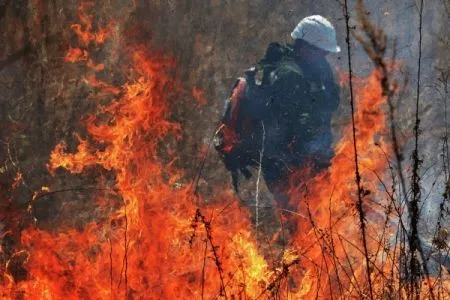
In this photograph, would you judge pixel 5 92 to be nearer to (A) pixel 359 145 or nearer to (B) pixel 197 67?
(B) pixel 197 67

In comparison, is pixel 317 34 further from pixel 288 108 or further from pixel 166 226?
pixel 166 226

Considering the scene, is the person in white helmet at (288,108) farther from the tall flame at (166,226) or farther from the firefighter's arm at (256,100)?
the tall flame at (166,226)

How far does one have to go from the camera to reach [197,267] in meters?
5.92

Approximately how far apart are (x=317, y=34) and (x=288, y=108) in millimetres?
1120

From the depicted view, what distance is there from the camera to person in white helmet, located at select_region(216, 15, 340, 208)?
5672mm

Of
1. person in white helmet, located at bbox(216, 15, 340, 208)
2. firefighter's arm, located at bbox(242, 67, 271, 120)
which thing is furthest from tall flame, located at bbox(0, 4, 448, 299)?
firefighter's arm, located at bbox(242, 67, 271, 120)

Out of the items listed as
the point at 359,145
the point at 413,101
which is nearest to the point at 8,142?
the point at 359,145

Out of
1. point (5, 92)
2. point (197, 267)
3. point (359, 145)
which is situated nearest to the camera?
point (197, 267)

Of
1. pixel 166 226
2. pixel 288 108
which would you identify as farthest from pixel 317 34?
pixel 166 226

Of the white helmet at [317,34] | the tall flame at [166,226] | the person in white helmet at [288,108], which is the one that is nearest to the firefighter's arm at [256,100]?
the person in white helmet at [288,108]

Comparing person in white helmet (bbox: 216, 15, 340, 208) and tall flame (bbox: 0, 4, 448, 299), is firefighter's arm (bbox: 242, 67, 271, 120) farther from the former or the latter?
tall flame (bbox: 0, 4, 448, 299)

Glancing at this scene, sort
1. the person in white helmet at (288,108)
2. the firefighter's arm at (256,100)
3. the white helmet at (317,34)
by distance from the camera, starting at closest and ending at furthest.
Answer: the person in white helmet at (288,108), the firefighter's arm at (256,100), the white helmet at (317,34)

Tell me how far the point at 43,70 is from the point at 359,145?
5729 millimetres

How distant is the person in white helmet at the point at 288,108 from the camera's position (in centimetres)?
567
